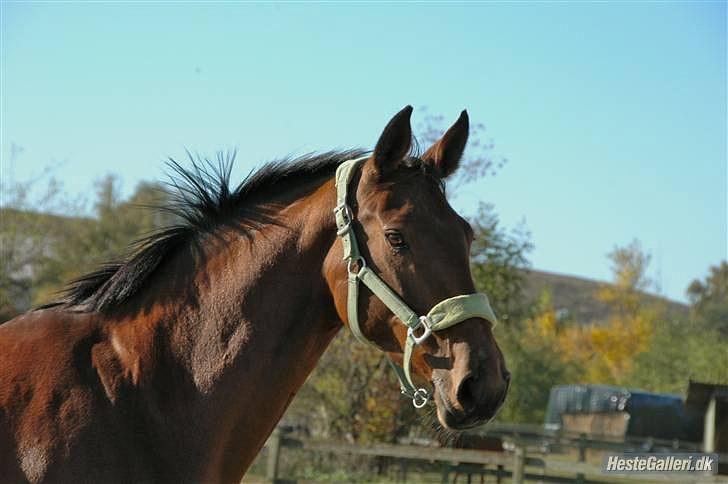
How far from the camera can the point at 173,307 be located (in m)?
3.55

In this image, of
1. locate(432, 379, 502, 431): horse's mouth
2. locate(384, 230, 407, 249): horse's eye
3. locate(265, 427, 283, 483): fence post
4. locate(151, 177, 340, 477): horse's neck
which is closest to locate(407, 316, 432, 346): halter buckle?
locate(432, 379, 502, 431): horse's mouth

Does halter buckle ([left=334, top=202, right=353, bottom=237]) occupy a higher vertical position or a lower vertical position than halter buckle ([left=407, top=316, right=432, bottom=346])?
higher

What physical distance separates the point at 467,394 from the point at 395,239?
68 centimetres

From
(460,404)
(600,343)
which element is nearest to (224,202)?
(460,404)

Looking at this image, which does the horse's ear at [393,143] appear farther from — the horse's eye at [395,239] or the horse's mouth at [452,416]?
the horse's mouth at [452,416]

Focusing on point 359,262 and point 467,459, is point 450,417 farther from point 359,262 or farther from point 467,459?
point 467,459

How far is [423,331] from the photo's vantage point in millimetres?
3287

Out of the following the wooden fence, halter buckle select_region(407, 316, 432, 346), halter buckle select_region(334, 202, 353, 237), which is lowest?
the wooden fence

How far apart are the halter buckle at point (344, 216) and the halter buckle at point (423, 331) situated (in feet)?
1.65

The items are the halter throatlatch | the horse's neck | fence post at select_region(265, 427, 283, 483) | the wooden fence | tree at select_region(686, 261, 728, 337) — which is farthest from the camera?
tree at select_region(686, 261, 728, 337)

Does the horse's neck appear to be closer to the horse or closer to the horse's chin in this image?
the horse

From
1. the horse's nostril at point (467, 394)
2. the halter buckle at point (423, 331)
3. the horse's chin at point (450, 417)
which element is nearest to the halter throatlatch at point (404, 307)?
the halter buckle at point (423, 331)

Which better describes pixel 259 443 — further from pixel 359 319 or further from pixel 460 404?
pixel 460 404

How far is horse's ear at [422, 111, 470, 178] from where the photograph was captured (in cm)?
377
